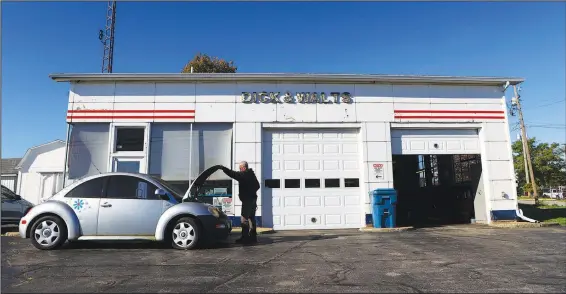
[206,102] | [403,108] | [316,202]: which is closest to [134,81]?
[206,102]

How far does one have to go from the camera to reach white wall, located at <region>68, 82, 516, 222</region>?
37.2 feet

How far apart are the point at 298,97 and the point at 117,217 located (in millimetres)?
6935

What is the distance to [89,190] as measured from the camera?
670 centimetres

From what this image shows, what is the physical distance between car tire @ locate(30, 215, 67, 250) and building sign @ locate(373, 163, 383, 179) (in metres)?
8.55

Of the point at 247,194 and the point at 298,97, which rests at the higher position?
the point at 298,97

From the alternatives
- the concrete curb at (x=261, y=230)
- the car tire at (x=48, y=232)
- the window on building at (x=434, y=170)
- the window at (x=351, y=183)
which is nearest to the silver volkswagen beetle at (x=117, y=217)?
the car tire at (x=48, y=232)

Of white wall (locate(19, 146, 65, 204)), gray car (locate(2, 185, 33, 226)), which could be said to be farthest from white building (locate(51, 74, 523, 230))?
white wall (locate(19, 146, 65, 204))

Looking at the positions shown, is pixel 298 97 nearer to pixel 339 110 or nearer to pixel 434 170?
pixel 339 110

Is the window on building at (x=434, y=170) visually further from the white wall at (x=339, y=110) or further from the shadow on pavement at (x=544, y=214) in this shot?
the white wall at (x=339, y=110)

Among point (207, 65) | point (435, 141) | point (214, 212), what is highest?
point (207, 65)

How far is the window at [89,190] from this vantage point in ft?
21.8

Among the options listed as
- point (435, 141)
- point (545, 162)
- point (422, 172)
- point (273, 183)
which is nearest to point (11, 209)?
point (273, 183)

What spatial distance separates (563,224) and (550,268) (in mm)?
8361

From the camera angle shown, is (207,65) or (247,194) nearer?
(247,194)
